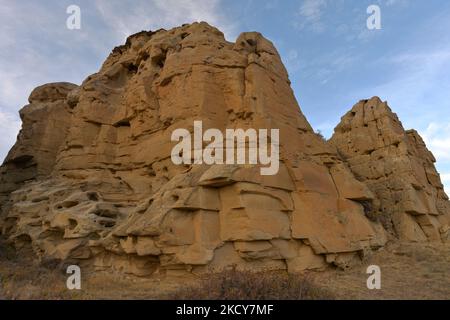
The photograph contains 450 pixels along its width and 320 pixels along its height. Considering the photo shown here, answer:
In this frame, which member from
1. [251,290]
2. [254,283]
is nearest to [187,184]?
[254,283]

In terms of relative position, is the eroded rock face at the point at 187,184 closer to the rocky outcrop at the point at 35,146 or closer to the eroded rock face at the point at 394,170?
the rocky outcrop at the point at 35,146

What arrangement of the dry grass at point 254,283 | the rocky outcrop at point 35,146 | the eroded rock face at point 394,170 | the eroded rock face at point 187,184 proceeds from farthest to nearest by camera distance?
the rocky outcrop at point 35,146 < the eroded rock face at point 394,170 < the eroded rock face at point 187,184 < the dry grass at point 254,283

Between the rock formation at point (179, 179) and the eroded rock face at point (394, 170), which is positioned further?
the eroded rock face at point (394, 170)

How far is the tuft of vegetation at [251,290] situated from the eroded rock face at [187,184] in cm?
191

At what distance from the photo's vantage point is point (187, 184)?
10180mm

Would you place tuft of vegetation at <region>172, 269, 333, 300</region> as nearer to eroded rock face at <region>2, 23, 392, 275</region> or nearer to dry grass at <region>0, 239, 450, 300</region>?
dry grass at <region>0, 239, 450, 300</region>

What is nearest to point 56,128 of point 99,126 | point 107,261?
point 99,126

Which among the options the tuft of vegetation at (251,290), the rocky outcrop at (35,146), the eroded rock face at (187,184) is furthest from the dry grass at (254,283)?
the rocky outcrop at (35,146)

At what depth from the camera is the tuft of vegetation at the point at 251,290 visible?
6641 mm

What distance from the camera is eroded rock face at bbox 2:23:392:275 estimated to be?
9.66 metres

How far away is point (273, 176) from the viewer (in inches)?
421

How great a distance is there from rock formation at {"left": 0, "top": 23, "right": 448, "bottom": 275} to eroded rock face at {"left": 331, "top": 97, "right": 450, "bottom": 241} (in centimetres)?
45

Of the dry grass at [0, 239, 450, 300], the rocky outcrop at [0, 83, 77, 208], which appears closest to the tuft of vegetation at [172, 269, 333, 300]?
the dry grass at [0, 239, 450, 300]
